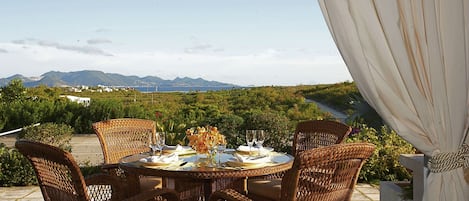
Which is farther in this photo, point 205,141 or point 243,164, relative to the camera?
point 205,141

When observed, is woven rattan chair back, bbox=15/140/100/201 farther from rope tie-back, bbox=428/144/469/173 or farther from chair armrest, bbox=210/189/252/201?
rope tie-back, bbox=428/144/469/173

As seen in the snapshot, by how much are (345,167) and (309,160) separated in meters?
0.38

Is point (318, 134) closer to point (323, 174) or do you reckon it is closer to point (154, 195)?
point (323, 174)

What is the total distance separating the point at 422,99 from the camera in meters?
2.12

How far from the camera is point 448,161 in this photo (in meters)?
2.13

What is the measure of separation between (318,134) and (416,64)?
2.01 m

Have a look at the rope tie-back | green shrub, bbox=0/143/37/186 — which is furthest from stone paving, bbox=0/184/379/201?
the rope tie-back

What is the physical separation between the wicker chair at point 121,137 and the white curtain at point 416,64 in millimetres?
2319

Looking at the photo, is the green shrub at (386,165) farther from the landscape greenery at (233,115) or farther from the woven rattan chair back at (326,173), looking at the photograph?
the woven rattan chair back at (326,173)

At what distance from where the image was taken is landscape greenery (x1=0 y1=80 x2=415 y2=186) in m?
5.68

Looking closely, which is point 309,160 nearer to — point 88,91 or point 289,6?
point 289,6

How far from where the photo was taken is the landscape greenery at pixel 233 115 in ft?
18.6

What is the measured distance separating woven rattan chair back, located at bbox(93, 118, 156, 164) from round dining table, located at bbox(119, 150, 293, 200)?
58 centimetres

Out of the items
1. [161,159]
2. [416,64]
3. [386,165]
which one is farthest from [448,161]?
[386,165]
